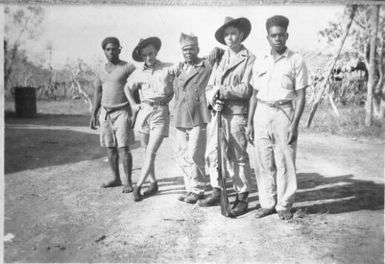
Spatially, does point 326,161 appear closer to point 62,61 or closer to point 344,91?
point 344,91

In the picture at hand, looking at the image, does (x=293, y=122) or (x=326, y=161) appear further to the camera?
(x=326, y=161)

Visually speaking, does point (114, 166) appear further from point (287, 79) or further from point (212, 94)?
point (287, 79)

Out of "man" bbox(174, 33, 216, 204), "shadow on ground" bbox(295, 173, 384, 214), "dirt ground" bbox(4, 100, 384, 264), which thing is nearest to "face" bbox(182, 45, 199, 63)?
"man" bbox(174, 33, 216, 204)

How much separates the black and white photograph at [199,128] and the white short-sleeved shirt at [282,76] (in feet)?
0.04

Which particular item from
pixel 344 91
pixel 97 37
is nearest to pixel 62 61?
pixel 97 37

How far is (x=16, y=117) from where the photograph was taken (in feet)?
17.5

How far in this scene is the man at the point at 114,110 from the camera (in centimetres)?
443

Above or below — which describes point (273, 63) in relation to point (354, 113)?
above

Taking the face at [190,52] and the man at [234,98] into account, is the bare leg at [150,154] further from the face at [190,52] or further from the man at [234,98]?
the face at [190,52]

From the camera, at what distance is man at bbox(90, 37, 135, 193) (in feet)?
14.5

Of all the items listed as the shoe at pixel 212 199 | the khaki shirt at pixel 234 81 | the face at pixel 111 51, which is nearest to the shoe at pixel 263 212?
the shoe at pixel 212 199

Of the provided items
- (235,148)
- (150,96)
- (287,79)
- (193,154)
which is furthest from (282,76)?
(150,96)

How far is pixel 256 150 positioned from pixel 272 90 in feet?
2.13

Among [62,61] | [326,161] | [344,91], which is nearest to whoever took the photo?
[62,61]
